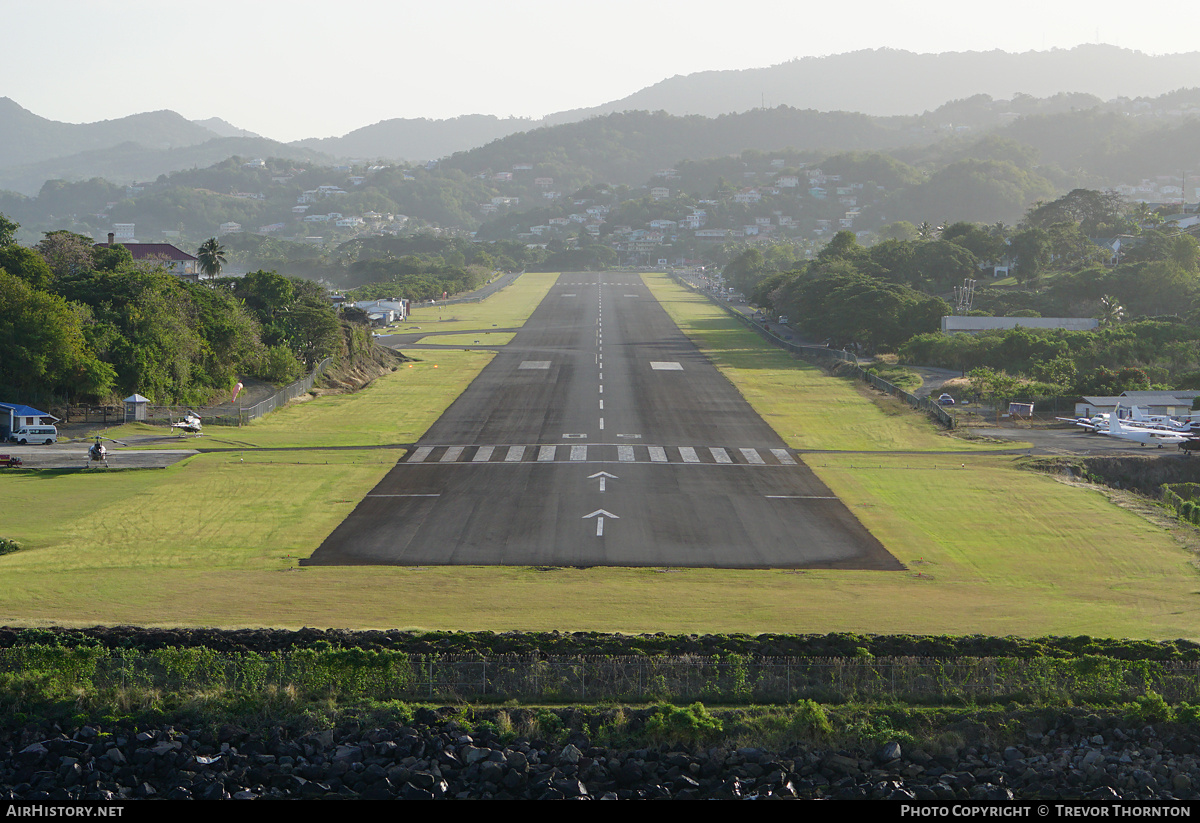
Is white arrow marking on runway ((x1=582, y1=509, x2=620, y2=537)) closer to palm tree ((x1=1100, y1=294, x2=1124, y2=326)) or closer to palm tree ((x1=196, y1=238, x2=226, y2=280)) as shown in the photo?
palm tree ((x1=196, y1=238, x2=226, y2=280))

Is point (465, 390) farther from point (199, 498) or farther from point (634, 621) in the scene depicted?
point (634, 621)

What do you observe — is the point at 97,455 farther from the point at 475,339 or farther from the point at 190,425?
the point at 475,339

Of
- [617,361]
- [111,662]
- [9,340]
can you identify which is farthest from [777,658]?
[617,361]

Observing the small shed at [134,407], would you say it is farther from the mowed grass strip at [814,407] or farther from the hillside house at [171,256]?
the hillside house at [171,256]

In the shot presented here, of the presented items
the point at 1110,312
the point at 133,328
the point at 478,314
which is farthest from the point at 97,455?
the point at 1110,312

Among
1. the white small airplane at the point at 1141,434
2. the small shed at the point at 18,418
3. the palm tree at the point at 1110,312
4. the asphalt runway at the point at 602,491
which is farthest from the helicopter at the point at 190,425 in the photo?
the palm tree at the point at 1110,312
